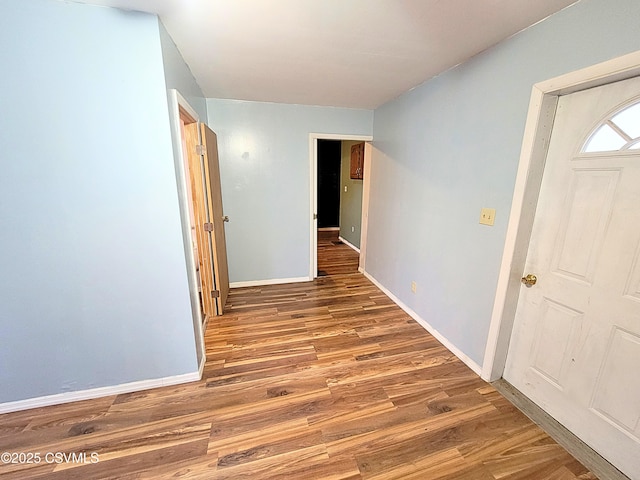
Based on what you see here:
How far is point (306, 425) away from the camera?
4.84 feet

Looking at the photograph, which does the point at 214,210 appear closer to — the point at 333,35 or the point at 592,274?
the point at 333,35

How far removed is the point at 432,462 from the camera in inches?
50.7

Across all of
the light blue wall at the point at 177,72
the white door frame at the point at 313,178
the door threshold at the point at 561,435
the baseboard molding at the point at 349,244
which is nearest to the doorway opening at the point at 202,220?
the light blue wall at the point at 177,72

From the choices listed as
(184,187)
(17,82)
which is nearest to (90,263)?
(184,187)

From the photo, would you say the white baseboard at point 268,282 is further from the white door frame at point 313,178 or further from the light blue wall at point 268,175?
the white door frame at point 313,178

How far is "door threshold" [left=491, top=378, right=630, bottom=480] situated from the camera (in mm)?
1239

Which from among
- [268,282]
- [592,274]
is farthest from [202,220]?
[592,274]

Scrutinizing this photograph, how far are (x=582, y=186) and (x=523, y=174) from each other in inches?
10.6

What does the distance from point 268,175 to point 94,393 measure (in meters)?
2.58

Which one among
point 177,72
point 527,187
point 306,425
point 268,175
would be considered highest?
point 177,72

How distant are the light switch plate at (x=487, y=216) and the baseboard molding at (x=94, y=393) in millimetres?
2385

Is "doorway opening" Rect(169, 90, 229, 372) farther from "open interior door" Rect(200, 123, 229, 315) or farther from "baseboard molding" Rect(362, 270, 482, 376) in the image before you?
"baseboard molding" Rect(362, 270, 482, 376)

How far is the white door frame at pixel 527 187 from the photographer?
1.17m

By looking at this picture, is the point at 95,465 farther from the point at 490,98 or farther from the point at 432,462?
the point at 490,98
